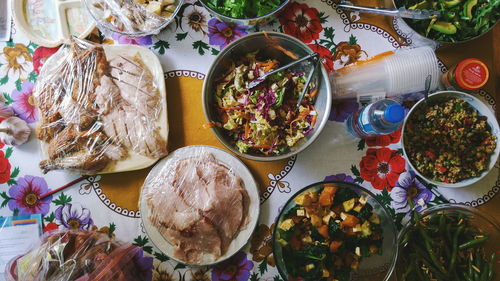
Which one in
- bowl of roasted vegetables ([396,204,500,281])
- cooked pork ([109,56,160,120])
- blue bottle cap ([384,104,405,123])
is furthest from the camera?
cooked pork ([109,56,160,120])

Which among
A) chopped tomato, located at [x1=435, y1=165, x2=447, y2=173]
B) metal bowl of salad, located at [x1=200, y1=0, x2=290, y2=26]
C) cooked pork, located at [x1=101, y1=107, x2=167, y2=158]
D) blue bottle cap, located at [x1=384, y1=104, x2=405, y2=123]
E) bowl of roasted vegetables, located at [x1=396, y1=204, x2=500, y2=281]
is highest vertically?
metal bowl of salad, located at [x1=200, y1=0, x2=290, y2=26]

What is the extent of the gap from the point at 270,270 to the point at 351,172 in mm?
465

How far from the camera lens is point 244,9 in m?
1.32

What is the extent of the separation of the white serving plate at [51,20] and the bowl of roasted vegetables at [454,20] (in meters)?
1.16

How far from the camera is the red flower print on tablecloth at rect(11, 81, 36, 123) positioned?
1.43 meters

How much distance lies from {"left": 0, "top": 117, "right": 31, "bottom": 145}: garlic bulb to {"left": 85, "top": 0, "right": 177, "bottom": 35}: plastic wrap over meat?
0.47 meters

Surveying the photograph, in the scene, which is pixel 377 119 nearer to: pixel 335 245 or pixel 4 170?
pixel 335 245

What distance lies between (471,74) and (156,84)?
1105 mm

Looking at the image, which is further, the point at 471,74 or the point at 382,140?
the point at 382,140

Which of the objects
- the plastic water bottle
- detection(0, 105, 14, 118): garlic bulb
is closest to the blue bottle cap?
the plastic water bottle

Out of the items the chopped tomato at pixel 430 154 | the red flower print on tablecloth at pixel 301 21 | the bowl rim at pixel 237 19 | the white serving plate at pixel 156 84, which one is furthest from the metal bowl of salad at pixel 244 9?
the chopped tomato at pixel 430 154

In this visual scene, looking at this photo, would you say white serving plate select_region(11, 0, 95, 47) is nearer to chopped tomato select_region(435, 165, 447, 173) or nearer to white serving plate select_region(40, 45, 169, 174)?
white serving plate select_region(40, 45, 169, 174)

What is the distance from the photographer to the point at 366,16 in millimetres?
1430

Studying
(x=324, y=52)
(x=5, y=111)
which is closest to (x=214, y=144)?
(x=324, y=52)
